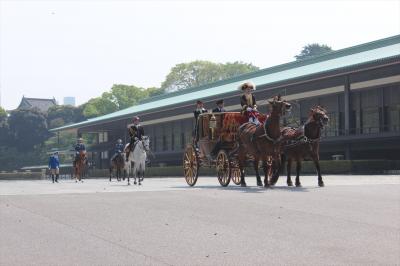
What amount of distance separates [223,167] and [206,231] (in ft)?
29.1

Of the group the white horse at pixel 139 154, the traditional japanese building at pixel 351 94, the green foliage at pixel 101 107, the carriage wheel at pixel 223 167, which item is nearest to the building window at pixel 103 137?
the green foliage at pixel 101 107

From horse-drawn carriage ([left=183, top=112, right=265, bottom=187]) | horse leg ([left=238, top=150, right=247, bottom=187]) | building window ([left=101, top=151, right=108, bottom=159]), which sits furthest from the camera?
building window ([left=101, top=151, right=108, bottom=159])

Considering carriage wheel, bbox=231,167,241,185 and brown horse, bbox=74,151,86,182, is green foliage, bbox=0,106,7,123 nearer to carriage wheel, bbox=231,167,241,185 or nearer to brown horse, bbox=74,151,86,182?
brown horse, bbox=74,151,86,182

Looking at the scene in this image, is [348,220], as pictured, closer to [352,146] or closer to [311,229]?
[311,229]

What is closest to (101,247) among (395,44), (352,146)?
(352,146)

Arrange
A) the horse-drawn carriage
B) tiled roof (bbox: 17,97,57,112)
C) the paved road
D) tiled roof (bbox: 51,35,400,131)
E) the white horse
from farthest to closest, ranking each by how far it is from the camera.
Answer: tiled roof (bbox: 17,97,57,112) < tiled roof (bbox: 51,35,400,131) < the white horse < the horse-drawn carriage < the paved road

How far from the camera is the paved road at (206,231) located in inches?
282

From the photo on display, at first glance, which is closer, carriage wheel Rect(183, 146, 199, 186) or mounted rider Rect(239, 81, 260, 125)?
mounted rider Rect(239, 81, 260, 125)

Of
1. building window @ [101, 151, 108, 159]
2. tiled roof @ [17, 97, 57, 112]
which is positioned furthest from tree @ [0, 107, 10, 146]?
building window @ [101, 151, 108, 159]

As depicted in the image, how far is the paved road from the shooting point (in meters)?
7.17

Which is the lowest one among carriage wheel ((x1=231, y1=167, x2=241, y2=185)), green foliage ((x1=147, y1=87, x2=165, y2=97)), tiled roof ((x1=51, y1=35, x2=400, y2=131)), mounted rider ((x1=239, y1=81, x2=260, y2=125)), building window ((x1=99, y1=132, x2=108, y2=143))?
carriage wheel ((x1=231, y1=167, x2=241, y2=185))

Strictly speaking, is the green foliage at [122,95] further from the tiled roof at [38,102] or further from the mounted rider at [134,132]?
the mounted rider at [134,132]

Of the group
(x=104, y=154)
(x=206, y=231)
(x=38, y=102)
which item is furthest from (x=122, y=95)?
(x=206, y=231)

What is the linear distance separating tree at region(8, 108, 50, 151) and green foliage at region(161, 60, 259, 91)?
26.2 metres
